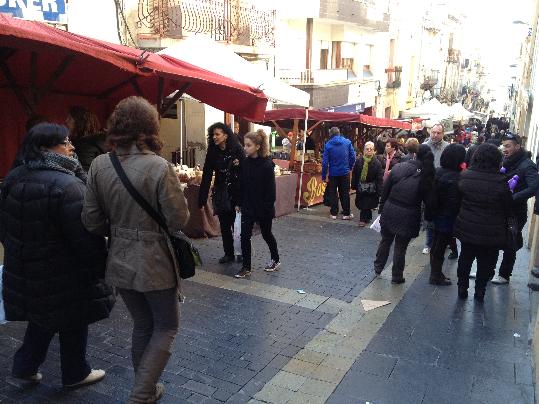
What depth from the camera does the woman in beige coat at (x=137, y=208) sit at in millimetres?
2785

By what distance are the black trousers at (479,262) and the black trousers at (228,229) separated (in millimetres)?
2682

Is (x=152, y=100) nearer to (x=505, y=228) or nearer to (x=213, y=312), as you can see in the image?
(x=213, y=312)

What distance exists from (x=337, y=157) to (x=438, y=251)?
13.5 ft

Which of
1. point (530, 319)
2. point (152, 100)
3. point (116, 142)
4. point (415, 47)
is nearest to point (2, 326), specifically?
point (116, 142)

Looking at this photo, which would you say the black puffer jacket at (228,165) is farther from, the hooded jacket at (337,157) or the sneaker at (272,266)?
the hooded jacket at (337,157)

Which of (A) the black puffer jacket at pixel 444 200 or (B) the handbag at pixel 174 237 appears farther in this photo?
(A) the black puffer jacket at pixel 444 200

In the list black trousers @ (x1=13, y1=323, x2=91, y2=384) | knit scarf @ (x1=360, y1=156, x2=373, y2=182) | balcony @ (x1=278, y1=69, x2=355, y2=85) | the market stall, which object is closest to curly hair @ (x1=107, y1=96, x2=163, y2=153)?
black trousers @ (x1=13, y1=323, x2=91, y2=384)

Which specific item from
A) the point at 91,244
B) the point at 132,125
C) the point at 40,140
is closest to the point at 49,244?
the point at 91,244

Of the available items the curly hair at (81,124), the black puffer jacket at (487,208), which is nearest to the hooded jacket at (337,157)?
the black puffer jacket at (487,208)

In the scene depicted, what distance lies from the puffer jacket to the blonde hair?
2.81 metres

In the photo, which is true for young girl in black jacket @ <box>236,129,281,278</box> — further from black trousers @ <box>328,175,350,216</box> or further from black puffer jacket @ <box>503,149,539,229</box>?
black trousers @ <box>328,175,350,216</box>

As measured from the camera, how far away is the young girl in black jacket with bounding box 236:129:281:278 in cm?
568

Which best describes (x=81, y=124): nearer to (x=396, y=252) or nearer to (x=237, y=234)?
(x=237, y=234)

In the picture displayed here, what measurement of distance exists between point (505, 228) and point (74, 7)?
764 cm
